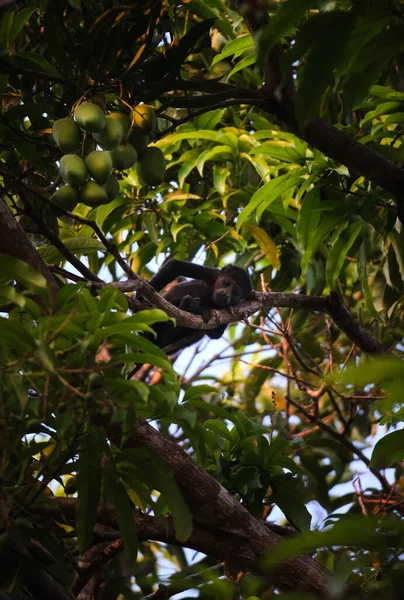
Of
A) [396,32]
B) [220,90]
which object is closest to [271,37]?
[396,32]

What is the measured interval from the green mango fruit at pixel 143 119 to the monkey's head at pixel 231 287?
7.21 ft

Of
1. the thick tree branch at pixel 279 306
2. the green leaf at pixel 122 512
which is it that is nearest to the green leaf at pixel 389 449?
the green leaf at pixel 122 512

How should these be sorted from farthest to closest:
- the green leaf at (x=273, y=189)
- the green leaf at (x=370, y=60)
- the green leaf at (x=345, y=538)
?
the green leaf at (x=273, y=189) → the green leaf at (x=370, y=60) → the green leaf at (x=345, y=538)

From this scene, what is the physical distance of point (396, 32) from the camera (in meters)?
1.77

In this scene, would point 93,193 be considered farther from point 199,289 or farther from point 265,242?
point 199,289

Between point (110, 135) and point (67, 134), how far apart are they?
129mm

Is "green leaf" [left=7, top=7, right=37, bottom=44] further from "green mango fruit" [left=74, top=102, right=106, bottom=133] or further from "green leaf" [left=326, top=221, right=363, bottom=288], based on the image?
"green leaf" [left=326, top=221, right=363, bottom=288]

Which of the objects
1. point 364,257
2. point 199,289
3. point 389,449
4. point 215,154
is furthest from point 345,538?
point 199,289

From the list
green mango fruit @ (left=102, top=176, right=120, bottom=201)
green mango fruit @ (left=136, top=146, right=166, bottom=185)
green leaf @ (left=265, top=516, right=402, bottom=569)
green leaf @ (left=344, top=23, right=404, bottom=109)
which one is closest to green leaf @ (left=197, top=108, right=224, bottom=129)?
green mango fruit @ (left=136, top=146, right=166, bottom=185)

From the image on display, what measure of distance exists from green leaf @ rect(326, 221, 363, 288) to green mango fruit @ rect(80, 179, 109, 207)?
181 centimetres

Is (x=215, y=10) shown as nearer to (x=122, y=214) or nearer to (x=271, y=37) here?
(x=122, y=214)

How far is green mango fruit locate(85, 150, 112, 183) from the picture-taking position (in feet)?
7.72

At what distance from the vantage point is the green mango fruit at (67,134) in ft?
7.78

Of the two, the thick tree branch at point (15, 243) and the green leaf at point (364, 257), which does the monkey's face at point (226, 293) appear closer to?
the green leaf at point (364, 257)
